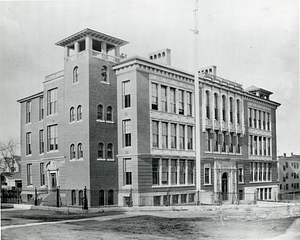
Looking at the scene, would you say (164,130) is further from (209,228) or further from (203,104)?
(209,228)

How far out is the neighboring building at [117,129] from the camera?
2975 cm

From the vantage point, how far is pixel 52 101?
33.6 meters

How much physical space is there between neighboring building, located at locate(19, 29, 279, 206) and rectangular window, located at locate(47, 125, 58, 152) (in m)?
0.09

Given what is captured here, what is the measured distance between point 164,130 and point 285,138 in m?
Result: 9.99

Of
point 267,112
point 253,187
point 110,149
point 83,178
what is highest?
point 267,112

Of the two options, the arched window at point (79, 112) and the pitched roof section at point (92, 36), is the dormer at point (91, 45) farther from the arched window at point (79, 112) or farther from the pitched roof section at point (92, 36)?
the arched window at point (79, 112)

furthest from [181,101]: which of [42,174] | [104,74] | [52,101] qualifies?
[42,174]

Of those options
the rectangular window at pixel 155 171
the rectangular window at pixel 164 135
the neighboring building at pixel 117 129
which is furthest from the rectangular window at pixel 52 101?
the rectangular window at pixel 155 171

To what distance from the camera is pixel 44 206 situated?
27.7m

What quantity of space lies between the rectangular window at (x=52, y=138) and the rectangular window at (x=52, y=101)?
141cm

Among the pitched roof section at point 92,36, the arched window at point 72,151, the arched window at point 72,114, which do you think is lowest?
the arched window at point 72,151

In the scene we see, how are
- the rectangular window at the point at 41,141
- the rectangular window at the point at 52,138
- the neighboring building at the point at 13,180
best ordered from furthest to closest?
the neighboring building at the point at 13,180, the rectangular window at the point at 41,141, the rectangular window at the point at 52,138

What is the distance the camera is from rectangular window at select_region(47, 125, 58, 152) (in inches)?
1310

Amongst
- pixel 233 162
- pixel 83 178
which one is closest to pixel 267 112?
pixel 233 162
